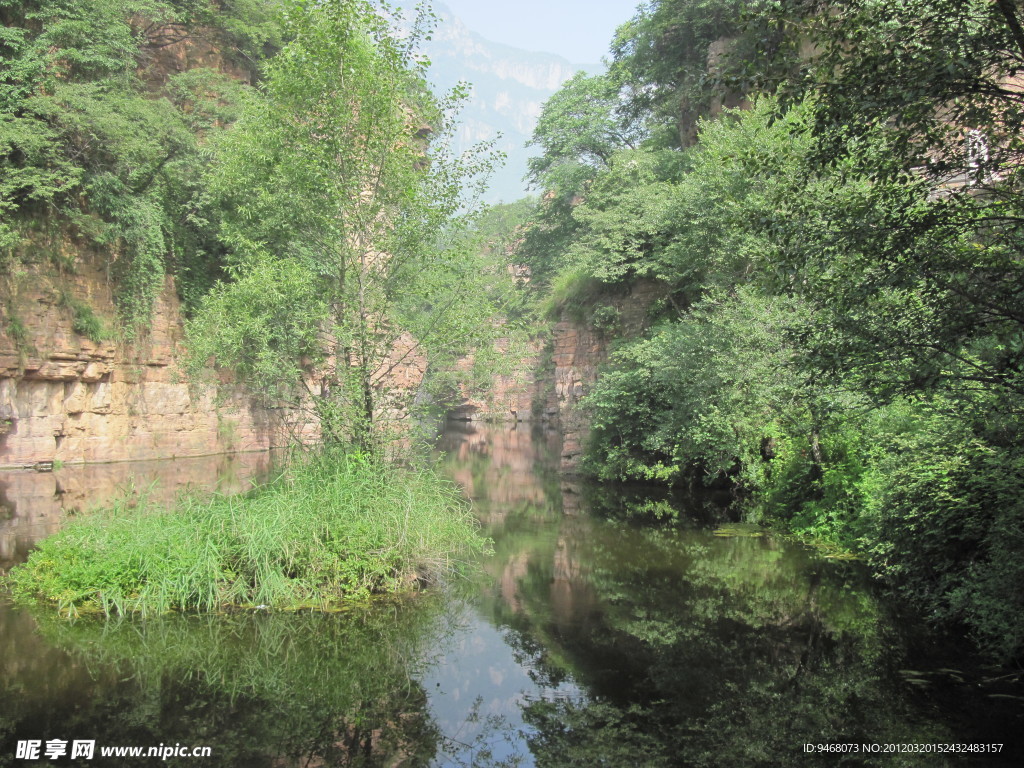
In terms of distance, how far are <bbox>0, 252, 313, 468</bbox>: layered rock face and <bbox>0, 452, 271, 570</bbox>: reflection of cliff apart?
101 cm

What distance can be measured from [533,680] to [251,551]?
336 centimetres

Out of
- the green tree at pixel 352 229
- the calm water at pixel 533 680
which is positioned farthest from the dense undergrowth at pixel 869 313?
the green tree at pixel 352 229

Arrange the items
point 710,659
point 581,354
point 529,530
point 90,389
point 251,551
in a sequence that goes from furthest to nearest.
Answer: point 581,354 → point 90,389 → point 529,530 → point 251,551 → point 710,659

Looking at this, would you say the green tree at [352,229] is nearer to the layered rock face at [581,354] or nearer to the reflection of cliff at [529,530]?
the reflection of cliff at [529,530]

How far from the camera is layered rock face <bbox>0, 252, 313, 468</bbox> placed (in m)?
20.1

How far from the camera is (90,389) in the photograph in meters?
22.0

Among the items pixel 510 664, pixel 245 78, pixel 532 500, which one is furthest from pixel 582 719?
pixel 245 78

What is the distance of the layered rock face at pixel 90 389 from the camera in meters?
20.1

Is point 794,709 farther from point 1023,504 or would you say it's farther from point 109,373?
point 109,373

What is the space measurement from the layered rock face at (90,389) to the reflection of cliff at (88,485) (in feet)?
3.31

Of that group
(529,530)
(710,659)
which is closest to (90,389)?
(529,530)

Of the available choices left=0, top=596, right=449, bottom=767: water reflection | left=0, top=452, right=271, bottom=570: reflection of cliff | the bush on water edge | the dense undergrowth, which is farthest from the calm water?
left=0, top=452, right=271, bottom=570: reflection of cliff

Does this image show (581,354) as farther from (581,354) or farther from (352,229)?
(352,229)

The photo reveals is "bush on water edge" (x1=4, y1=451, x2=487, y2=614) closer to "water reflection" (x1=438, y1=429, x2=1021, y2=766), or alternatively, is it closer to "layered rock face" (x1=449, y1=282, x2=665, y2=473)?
"water reflection" (x1=438, y1=429, x2=1021, y2=766)
